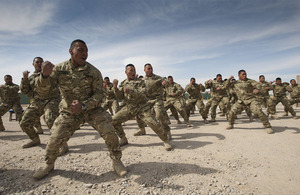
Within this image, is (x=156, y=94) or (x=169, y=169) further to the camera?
(x=156, y=94)

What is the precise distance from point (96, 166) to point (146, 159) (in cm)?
106

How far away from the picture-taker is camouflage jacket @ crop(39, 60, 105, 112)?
290 cm

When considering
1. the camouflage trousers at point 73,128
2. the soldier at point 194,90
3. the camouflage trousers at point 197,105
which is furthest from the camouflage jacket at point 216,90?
the camouflage trousers at point 73,128

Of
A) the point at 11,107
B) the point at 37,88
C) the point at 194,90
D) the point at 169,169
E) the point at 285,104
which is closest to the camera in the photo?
the point at 37,88

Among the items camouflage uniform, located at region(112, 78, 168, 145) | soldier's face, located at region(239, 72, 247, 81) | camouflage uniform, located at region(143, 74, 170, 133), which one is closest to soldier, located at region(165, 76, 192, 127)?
camouflage uniform, located at region(143, 74, 170, 133)

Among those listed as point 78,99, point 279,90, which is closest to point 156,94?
point 78,99

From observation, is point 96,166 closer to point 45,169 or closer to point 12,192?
point 45,169

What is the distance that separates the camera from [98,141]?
17.5 feet

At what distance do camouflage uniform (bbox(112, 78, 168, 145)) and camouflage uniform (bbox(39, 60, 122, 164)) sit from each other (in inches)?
43.3

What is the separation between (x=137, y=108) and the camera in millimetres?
4484

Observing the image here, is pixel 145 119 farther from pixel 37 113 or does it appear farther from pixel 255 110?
pixel 255 110

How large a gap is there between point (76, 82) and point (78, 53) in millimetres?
505

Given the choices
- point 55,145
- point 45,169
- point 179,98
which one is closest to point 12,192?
point 45,169

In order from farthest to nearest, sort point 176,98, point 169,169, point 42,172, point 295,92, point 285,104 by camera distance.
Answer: point 295,92 < point 285,104 < point 176,98 < point 169,169 < point 42,172
